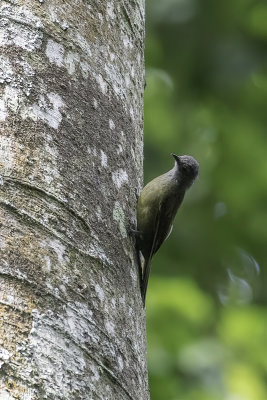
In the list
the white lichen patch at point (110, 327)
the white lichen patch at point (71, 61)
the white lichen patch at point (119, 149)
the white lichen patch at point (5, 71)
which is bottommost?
the white lichen patch at point (110, 327)

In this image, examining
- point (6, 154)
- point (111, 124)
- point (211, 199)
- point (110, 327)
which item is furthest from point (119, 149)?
point (211, 199)

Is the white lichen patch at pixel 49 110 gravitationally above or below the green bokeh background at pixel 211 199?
below

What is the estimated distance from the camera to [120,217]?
3.07 metres

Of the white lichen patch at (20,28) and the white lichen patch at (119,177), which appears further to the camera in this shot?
the white lichen patch at (119,177)

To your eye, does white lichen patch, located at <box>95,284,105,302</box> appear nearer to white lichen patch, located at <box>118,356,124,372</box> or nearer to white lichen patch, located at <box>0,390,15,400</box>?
white lichen patch, located at <box>118,356,124,372</box>

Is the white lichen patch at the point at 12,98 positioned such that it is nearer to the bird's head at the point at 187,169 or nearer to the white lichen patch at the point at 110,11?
the white lichen patch at the point at 110,11

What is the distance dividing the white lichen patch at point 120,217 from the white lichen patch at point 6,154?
525 mm

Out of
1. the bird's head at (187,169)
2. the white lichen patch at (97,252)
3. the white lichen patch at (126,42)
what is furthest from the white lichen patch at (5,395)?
the bird's head at (187,169)

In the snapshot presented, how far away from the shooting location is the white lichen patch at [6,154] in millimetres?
2614

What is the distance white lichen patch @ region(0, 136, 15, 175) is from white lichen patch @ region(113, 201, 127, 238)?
0.52 metres

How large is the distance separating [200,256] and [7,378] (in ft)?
19.2

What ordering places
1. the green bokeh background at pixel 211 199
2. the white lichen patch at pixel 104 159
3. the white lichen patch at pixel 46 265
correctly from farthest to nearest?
the green bokeh background at pixel 211 199, the white lichen patch at pixel 104 159, the white lichen patch at pixel 46 265

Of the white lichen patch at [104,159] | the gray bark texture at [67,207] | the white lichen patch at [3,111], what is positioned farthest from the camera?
the white lichen patch at [104,159]

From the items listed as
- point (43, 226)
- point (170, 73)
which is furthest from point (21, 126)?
point (170, 73)
